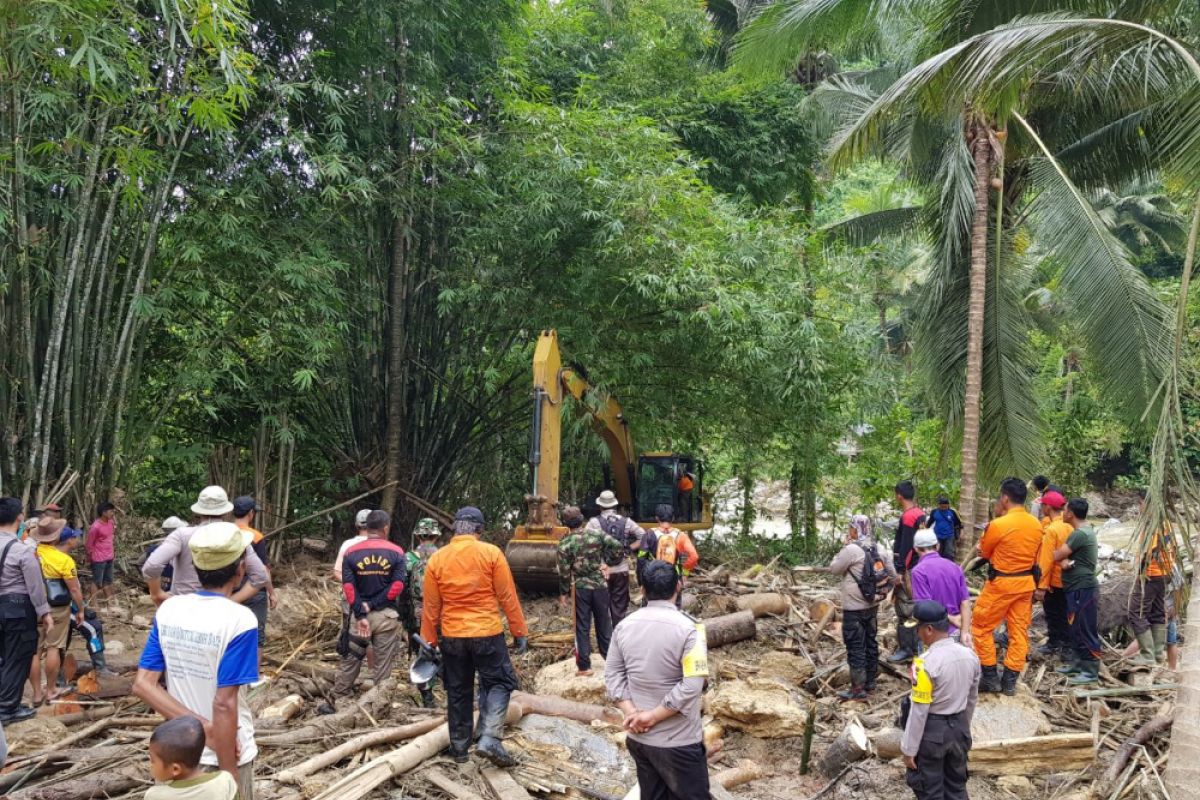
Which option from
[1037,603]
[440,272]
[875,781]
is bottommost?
[875,781]

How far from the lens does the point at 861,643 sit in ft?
23.8

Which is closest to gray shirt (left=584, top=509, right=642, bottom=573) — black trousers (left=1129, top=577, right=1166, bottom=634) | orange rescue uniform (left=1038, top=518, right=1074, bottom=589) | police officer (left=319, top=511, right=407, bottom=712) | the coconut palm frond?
police officer (left=319, top=511, right=407, bottom=712)

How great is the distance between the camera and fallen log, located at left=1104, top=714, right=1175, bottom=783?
17.9 feet

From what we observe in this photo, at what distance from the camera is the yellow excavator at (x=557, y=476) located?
9508mm

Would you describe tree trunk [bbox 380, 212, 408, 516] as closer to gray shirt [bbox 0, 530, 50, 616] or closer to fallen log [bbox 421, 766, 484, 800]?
gray shirt [bbox 0, 530, 50, 616]

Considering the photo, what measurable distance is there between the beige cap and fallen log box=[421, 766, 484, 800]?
2226mm

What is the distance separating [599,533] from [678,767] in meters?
3.53

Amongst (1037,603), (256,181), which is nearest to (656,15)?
(256,181)

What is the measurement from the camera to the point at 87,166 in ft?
25.8

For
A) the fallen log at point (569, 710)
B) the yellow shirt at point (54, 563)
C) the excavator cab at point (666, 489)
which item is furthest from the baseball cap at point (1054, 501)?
the yellow shirt at point (54, 563)

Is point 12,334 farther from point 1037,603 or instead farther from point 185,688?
point 1037,603

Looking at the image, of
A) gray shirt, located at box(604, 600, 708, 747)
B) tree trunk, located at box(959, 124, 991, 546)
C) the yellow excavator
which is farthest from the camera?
tree trunk, located at box(959, 124, 991, 546)

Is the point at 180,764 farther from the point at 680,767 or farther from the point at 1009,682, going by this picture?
the point at 1009,682

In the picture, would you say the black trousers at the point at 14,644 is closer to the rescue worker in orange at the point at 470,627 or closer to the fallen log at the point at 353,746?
the fallen log at the point at 353,746
